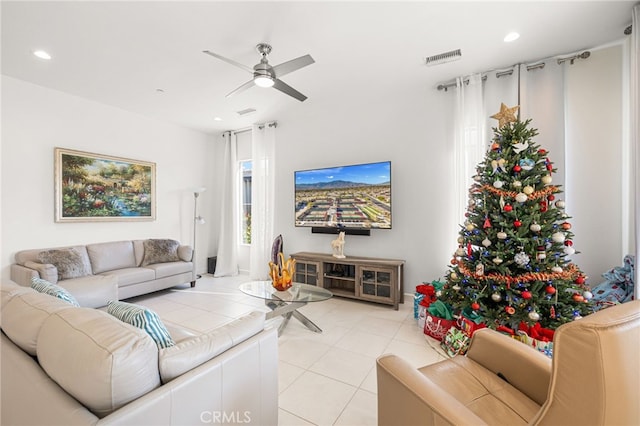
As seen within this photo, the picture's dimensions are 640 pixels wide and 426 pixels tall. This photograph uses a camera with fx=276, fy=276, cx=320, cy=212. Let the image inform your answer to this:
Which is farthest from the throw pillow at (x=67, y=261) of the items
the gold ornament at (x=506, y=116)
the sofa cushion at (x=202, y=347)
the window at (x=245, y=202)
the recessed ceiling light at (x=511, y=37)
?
the recessed ceiling light at (x=511, y=37)

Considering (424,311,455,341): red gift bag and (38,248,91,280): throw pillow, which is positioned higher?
(38,248,91,280): throw pillow

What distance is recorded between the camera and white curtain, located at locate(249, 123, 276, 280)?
16.5ft

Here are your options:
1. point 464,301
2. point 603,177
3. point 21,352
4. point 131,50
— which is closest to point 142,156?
point 131,50

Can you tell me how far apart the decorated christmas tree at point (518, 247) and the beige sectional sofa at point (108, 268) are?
135 inches

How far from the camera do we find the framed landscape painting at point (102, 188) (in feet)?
12.5

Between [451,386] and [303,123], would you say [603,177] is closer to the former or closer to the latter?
[451,386]

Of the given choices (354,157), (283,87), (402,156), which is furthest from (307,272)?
(283,87)

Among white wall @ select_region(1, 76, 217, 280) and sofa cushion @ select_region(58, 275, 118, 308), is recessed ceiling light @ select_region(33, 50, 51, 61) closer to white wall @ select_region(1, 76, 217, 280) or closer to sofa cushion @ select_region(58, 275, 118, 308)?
white wall @ select_region(1, 76, 217, 280)

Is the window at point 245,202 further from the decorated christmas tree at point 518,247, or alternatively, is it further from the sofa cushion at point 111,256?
the decorated christmas tree at point 518,247

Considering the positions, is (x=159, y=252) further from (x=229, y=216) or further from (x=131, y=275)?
(x=229, y=216)

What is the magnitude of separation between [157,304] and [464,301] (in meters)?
3.76

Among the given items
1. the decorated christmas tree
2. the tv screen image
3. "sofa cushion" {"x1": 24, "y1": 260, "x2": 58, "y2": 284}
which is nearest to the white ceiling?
the decorated christmas tree

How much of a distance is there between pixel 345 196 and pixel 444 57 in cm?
209

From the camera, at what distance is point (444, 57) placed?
9.55ft
